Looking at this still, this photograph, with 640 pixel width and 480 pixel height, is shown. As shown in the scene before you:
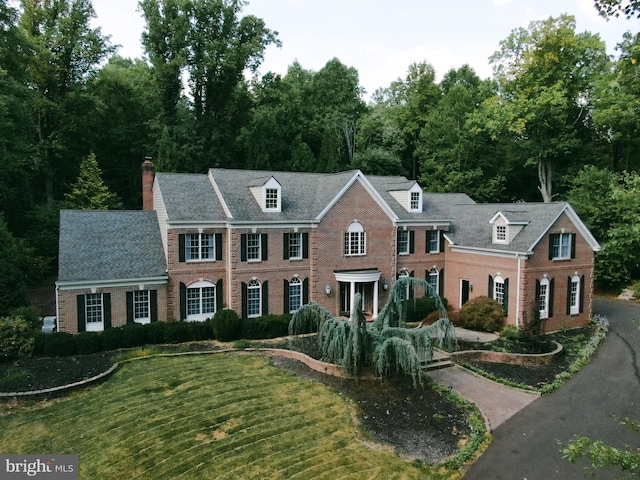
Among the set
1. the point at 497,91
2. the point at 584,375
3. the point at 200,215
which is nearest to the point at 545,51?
the point at 497,91

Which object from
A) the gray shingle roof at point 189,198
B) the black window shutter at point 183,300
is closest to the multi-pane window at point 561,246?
the gray shingle roof at point 189,198

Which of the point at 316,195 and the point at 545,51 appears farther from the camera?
the point at 545,51

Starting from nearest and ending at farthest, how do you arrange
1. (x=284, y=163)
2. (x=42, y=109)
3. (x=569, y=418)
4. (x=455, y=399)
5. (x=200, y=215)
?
(x=569, y=418) < (x=455, y=399) < (x=200, y=215) < (x=42, y=109) < (x=284, y=163)

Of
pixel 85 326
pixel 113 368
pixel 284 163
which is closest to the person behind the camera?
pixel 113 368

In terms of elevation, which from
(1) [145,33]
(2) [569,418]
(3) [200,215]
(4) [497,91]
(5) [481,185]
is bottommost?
(2) [569,418]

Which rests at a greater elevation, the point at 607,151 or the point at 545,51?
the point at 545,51

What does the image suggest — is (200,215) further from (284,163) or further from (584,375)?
(284,163)

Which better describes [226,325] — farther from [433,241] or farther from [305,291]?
[433,241]
